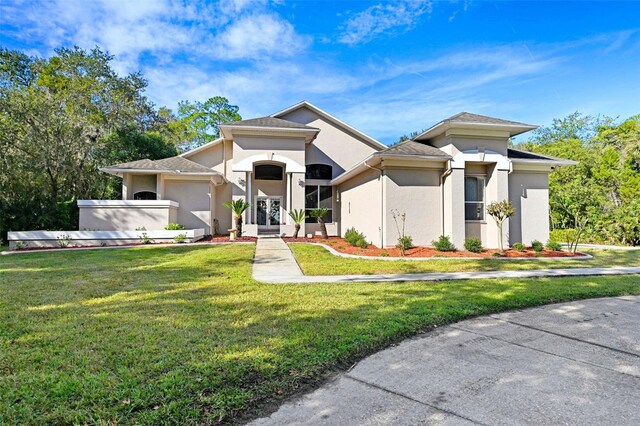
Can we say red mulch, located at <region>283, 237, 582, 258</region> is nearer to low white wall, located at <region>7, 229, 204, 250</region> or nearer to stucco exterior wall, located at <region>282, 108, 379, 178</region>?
low white wall, located at <region>7, 229, 204, 250</region>

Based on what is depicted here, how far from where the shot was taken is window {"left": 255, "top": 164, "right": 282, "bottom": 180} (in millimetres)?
19703

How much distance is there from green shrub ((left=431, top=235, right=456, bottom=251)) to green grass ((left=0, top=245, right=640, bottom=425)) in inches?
185

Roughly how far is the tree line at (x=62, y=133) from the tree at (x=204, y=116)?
9.83 m

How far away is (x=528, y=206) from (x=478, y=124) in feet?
14.0

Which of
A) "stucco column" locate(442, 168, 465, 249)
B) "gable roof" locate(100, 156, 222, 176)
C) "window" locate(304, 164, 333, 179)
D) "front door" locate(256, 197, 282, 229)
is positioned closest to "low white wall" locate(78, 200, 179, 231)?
"gable roof" locate(100, 156, 222, 176)

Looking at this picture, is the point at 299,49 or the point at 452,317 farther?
the point at 299,49

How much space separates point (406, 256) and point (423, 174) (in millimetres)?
3667

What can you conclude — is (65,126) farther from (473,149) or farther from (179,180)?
(473,149)

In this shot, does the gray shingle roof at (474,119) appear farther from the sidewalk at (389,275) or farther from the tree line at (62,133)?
the tree line at (62,133)

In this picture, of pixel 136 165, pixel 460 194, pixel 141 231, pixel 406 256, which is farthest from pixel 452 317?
pixel 136 165

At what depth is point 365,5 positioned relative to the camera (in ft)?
39.1

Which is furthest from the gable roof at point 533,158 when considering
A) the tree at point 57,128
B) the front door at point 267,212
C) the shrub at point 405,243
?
the tree at point 57,128

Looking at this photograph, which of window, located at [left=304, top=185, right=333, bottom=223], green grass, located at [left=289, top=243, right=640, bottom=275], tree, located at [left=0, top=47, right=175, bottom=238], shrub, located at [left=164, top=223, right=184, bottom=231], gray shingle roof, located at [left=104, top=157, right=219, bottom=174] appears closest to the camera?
green grass, located at [left=289, top=243, right=640, bottom=275]

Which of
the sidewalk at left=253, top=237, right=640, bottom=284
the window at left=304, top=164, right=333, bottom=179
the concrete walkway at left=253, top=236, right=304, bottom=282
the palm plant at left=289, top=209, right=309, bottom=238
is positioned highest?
the window at left=304, top=164, right=333, bottom=179
